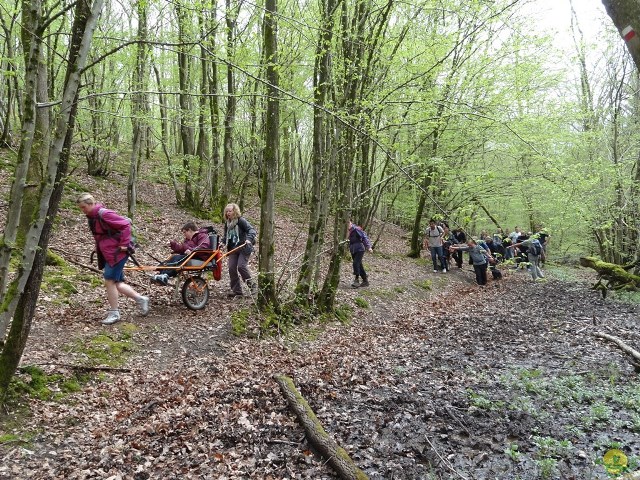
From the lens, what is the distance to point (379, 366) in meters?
6.61

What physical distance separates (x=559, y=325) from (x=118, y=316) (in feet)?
29.4

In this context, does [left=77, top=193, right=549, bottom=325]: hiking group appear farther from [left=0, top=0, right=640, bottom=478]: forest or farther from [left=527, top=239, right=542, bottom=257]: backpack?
[left=527, top=239, right=542, bottom=257]: backpack

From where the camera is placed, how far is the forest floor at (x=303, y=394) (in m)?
3.88

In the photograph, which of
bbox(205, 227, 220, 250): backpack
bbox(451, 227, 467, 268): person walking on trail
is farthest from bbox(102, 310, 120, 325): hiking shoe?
bbox(451, 227, 467, 268): person walking on trail

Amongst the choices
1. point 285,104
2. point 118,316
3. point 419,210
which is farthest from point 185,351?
point 419,210

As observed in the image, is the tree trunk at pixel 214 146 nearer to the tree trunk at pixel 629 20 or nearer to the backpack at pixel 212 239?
the backpack at pixel 212 239

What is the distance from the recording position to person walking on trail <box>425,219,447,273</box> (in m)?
15.9

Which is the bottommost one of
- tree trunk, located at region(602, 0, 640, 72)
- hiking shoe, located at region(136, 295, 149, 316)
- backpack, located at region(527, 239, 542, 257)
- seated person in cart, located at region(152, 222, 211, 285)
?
hiking shoe, located at region(136, 295, 149, 316)

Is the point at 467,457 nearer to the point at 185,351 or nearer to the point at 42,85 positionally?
the point at 185,351

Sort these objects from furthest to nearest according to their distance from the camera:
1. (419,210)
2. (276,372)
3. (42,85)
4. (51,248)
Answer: (419,210)
(51,248)
(276,372)
(42,85)

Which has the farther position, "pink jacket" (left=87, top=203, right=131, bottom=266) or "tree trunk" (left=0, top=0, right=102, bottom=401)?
"pink jacket" (left=87, top=203, right=131, bottom=266)

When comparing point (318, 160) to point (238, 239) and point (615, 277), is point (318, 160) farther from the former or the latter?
point (615, 277)

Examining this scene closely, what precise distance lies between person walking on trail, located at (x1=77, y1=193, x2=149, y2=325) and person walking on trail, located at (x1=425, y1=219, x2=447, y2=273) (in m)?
11.9

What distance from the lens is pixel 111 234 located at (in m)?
6.19
